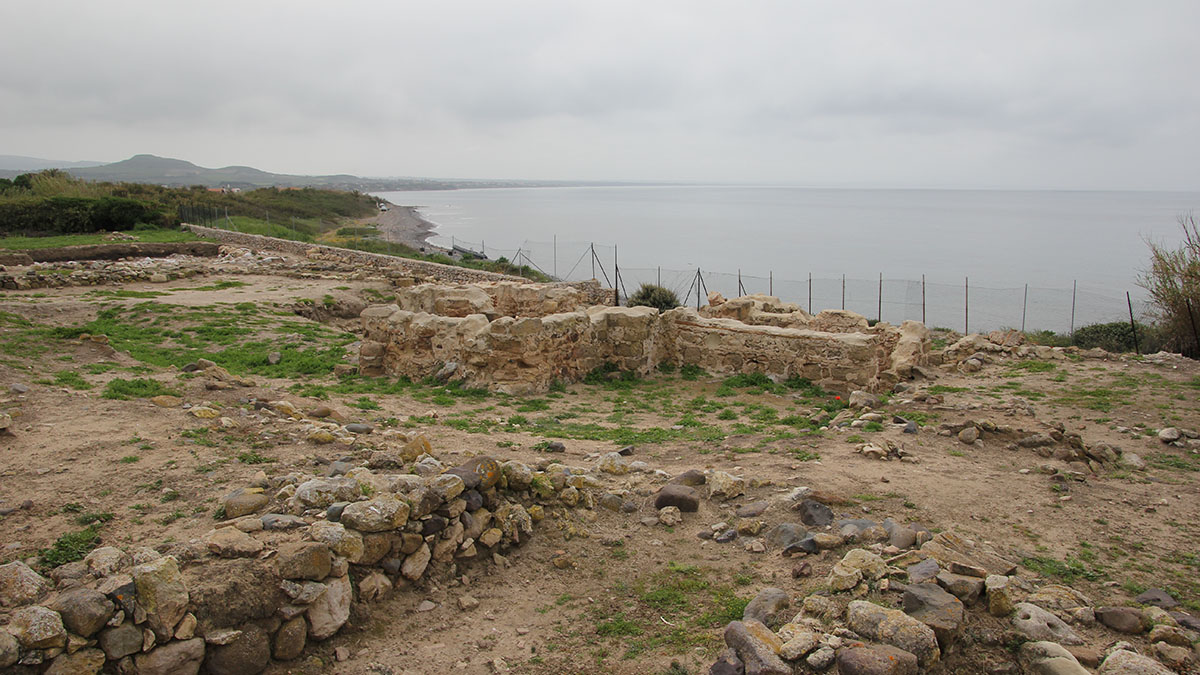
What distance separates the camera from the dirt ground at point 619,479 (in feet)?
15.7

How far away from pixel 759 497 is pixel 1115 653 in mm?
2984

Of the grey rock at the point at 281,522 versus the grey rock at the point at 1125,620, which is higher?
the grey rock at the point at 281,522

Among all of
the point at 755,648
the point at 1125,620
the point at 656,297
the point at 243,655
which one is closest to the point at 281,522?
the point at 243,655

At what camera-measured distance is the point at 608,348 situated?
13.8 m

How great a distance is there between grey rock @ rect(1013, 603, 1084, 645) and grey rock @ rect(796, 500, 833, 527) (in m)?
1.60

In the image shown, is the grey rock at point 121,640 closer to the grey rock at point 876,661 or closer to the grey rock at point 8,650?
the grey rock at point 8,650

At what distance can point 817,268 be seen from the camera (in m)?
47.1

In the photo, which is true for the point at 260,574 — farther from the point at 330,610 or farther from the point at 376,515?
the point at 376,515

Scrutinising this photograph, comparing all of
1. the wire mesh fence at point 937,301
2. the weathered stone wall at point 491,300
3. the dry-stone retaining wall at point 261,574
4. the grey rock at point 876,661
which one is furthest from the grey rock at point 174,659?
the wire mesh fence at point 937,301

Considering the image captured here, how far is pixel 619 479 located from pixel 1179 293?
60.3ft

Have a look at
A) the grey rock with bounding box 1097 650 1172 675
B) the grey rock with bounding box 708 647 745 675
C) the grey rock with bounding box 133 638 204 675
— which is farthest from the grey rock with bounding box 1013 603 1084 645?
the grey rock with bounding box 133 638 204 675

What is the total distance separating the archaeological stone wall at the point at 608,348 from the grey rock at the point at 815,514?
6.68m

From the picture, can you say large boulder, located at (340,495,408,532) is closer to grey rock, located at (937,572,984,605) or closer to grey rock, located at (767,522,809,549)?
grey rock, located at (767,522,809,549)

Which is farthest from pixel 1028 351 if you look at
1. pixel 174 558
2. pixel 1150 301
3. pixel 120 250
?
pixel 120 250
